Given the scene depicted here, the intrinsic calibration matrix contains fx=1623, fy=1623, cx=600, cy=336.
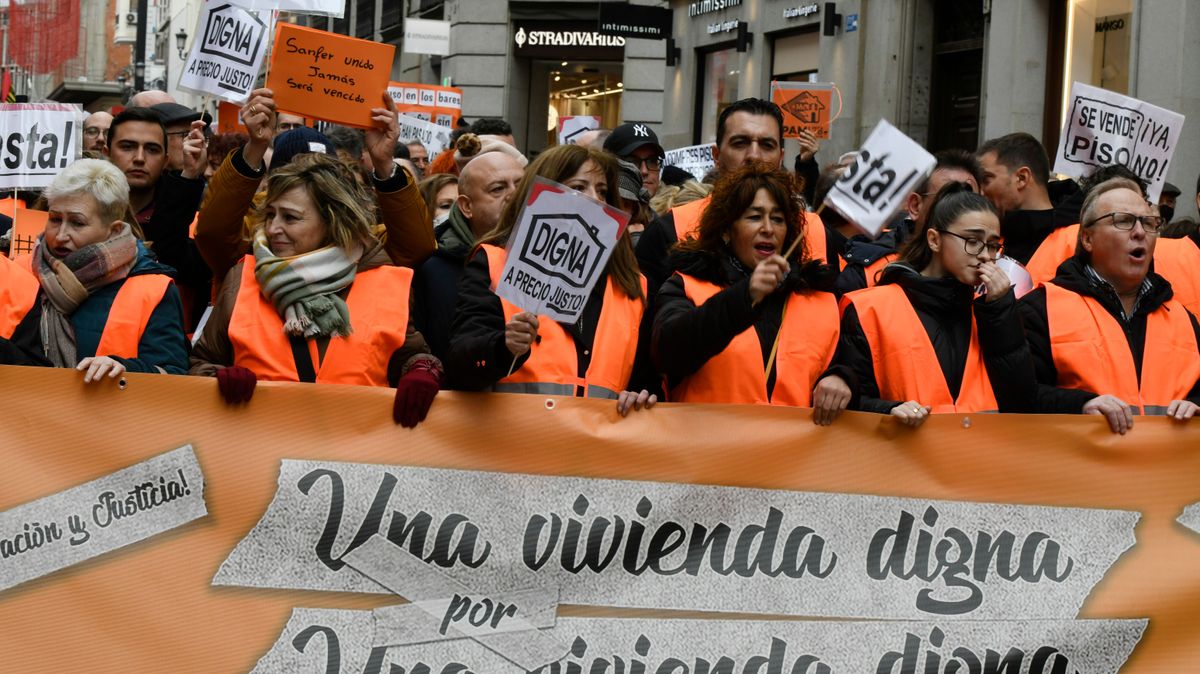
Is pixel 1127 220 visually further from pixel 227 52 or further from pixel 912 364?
pixel 227 52

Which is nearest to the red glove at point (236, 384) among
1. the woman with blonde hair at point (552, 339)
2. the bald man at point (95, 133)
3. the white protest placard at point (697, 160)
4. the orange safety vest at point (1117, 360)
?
the woman with blonde hair at point (552, 339)

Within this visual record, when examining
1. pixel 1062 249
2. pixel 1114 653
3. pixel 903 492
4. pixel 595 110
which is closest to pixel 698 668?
pixel 903 492

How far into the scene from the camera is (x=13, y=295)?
4727mm

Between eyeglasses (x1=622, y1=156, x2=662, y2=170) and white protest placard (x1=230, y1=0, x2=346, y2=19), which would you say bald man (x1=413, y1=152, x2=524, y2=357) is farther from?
white protest placard (x1=230, y1=0, x2=346, y2=19)

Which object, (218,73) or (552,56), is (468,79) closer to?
(552,56)

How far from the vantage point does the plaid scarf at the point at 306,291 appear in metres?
4.62

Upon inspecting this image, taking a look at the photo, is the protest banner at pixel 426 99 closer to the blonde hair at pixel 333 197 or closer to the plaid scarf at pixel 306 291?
the blonde hair at pixel 333 197

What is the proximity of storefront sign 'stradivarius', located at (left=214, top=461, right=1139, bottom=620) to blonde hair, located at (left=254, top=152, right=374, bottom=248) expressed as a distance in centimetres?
76

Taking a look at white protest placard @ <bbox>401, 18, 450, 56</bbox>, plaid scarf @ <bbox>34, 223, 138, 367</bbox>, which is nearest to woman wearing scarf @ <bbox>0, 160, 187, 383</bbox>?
plaid scarf @ <bbox>34, 223, 138, 367</bbox>

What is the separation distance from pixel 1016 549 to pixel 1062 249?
217 cm

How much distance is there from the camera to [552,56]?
29844mm

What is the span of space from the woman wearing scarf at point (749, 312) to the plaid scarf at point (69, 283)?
160cm

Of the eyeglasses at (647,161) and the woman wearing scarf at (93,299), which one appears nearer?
the woman wearing scarf at (93,299)

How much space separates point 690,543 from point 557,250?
0.90 meters
